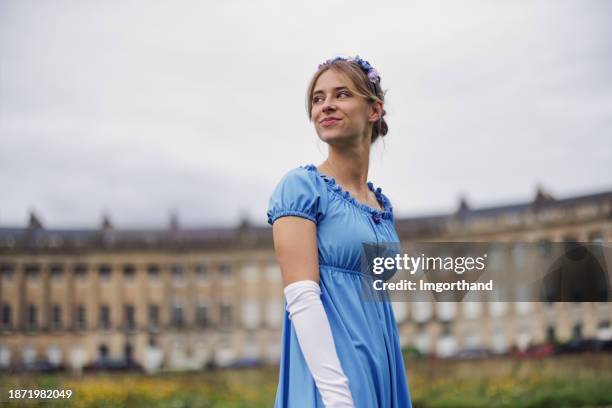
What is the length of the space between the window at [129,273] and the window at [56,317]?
4.89m

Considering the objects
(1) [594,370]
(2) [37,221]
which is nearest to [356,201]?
(1) [594,370]

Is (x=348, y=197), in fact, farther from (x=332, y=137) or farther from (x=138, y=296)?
(x=138, y=296)

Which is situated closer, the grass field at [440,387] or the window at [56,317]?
the grass field at [440,387]

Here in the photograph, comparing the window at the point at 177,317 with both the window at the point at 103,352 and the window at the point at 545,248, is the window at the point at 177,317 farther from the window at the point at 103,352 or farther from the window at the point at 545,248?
the window at the point at 545,248

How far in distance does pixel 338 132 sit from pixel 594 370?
24880mm

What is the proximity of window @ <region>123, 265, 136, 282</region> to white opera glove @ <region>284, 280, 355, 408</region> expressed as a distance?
5889 cm

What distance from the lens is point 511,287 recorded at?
216 cm

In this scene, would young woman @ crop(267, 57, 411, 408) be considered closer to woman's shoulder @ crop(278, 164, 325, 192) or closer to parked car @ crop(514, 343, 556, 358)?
woman's shoulder @ crop(278, 164, 325, 192)

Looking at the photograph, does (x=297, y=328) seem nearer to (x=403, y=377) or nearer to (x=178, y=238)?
(x=403, y=377)

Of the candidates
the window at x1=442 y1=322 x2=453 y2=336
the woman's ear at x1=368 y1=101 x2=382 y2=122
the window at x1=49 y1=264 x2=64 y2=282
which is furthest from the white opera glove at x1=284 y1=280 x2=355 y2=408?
the window at x1=49 y1=264 x2=64 y2=282

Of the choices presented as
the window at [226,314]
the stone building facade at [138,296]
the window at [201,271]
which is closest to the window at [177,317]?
the stone building facade at [138,296]

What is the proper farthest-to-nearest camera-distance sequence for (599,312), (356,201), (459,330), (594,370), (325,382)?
(459,330) < (599,312) < (594,370) < (356,201) < (325,382)

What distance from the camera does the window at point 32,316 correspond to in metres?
58.8

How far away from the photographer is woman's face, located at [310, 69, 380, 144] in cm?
203
